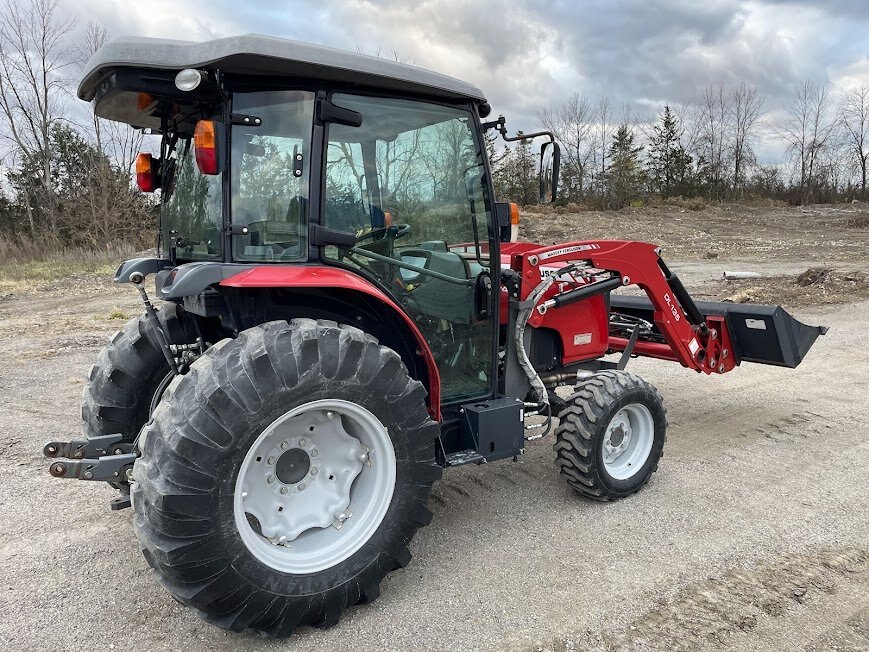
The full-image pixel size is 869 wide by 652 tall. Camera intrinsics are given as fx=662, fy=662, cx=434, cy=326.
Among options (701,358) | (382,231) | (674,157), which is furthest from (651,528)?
(674,157)

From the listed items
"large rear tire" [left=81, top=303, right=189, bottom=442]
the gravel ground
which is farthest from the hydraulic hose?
"large rear tire" [left=81, top=303, right=189, bottom=442]

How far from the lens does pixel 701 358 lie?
4.93m

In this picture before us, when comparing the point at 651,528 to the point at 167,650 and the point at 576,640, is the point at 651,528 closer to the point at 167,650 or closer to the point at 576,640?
the point at 576,640

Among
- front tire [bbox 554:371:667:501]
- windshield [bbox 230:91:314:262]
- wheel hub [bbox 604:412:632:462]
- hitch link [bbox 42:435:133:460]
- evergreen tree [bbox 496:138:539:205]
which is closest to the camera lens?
windshield [bbox 230:91:314:262]

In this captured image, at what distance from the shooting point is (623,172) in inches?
1384

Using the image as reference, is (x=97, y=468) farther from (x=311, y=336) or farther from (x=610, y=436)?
(x=610, y=436)

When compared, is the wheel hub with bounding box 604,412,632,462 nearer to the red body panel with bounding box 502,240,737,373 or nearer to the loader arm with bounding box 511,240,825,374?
the red body panel with bounding box 502,240,737,373

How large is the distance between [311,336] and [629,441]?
2336 mm

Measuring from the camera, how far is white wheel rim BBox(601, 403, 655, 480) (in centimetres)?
396

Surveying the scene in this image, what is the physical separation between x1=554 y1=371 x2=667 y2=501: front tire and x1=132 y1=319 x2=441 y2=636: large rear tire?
1.15 meters

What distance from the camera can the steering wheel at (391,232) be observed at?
3084mm

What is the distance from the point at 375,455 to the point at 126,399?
152 centimetres

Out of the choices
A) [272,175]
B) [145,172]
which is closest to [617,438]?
[272,175]

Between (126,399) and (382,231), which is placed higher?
(382,231)
